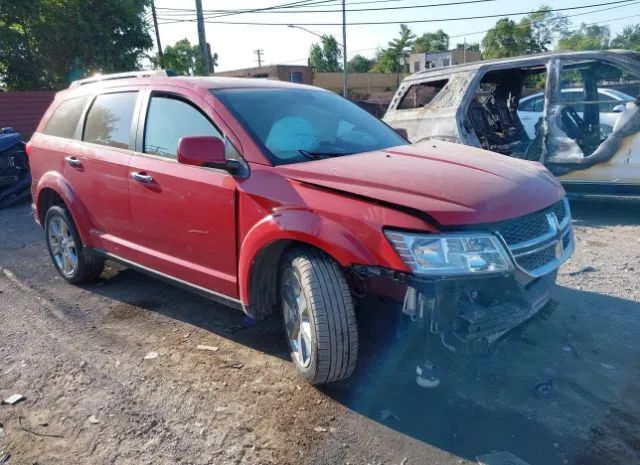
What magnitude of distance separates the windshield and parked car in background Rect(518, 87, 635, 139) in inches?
148

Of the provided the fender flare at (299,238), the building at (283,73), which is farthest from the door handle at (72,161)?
the building at (283,73)

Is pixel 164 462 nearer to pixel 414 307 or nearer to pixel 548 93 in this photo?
pixel 414 307

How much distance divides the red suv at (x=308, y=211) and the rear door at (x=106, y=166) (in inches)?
0.6

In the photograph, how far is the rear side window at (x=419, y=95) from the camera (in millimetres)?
8117

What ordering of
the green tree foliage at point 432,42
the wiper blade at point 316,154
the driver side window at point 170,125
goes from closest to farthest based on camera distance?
the wiper blade at point 316,154 < the driver side window at point 170,125 < the green tree foliage at point 432,42

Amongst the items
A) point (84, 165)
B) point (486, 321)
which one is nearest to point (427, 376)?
point (486, 321)

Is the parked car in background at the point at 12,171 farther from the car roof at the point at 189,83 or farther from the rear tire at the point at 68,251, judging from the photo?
the car roof at the point at 189,83

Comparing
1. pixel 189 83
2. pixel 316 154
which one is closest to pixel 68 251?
pixel 189 83

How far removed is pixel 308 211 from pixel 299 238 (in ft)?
0.51

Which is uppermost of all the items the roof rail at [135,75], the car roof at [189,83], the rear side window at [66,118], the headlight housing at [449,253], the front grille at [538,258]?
the roof rail at [135,75]

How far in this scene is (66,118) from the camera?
4918 mm

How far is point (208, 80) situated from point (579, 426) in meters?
3.16

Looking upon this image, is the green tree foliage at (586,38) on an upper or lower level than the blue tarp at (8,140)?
upper

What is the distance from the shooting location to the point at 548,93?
21.9ft
